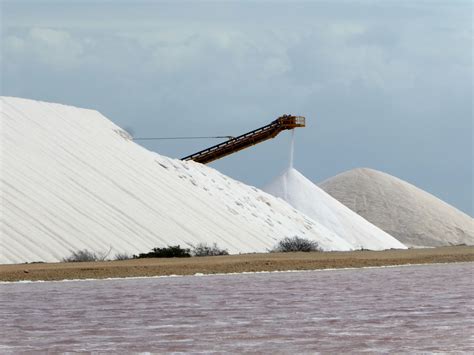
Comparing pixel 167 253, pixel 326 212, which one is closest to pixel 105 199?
pixel 167 253

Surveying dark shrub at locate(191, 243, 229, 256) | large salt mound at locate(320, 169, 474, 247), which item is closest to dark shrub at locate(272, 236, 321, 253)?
dark shrub at locate(191, 243, 229, 256)

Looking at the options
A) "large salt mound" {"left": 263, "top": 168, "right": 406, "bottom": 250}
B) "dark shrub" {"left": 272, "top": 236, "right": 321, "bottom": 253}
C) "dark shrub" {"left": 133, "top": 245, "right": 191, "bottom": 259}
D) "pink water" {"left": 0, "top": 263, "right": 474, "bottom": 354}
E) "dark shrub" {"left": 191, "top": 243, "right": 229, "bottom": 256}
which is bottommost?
"pink water" {"left": 0, "top": 263, "right": 474, "bottom": 354}

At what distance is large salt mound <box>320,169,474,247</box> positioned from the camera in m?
52.8

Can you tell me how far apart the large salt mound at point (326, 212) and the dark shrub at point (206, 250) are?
12.1 m

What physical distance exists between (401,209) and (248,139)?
14.3 metres

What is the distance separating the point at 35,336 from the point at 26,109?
27109mm

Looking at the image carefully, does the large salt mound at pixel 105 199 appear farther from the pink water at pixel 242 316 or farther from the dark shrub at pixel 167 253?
the pink water at pixel 242 316

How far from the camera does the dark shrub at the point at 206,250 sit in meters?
29.6

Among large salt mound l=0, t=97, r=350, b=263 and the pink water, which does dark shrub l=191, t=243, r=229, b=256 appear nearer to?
large salt mound l=0, t=97, r=350, b=263

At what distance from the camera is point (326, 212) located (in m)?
45.4

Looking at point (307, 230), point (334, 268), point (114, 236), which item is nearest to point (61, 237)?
point (114, 236)

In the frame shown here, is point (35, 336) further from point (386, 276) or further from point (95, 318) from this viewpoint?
point (386, 276)

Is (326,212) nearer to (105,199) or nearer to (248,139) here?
(248,139)

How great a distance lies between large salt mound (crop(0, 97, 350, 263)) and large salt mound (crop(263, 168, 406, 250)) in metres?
2.33
